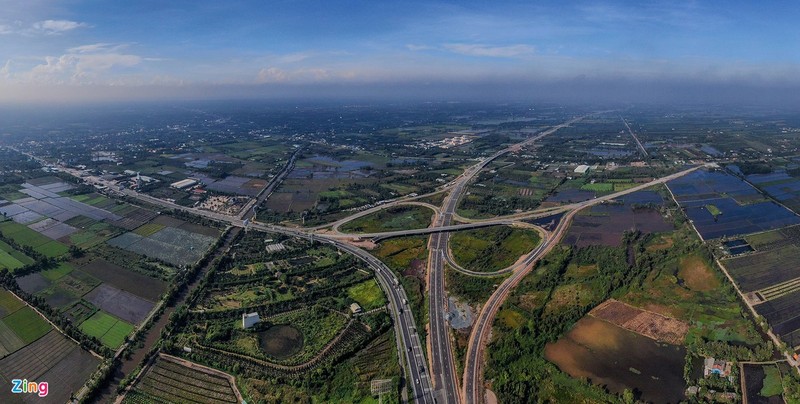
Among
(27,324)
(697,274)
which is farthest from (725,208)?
(27,324)

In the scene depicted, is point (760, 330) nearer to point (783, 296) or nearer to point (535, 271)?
point (783, 296)

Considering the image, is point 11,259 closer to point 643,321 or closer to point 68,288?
point 68,288

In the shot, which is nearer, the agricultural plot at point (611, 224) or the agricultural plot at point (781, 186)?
the agricultural plot at point (611, 224)

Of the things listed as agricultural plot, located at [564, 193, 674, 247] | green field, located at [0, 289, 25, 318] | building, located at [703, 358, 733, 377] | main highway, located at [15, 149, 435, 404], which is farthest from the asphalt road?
green field, located at [0, 289, 25, 318]

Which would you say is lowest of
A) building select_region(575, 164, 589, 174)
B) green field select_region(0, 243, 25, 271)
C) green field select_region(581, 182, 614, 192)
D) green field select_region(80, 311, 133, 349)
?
green field select_region(80, 311, 133, 349)

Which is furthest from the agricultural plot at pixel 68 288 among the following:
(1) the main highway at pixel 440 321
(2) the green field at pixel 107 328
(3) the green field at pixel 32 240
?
(1) the main highway at pixel 440 321

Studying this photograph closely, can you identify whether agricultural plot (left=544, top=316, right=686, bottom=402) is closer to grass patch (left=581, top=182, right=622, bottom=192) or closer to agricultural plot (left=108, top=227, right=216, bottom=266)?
agricultural plot (left=108, top=227, right=216, bottom=266)

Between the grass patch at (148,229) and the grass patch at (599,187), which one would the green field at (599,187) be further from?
the grass patch at (148,229)
